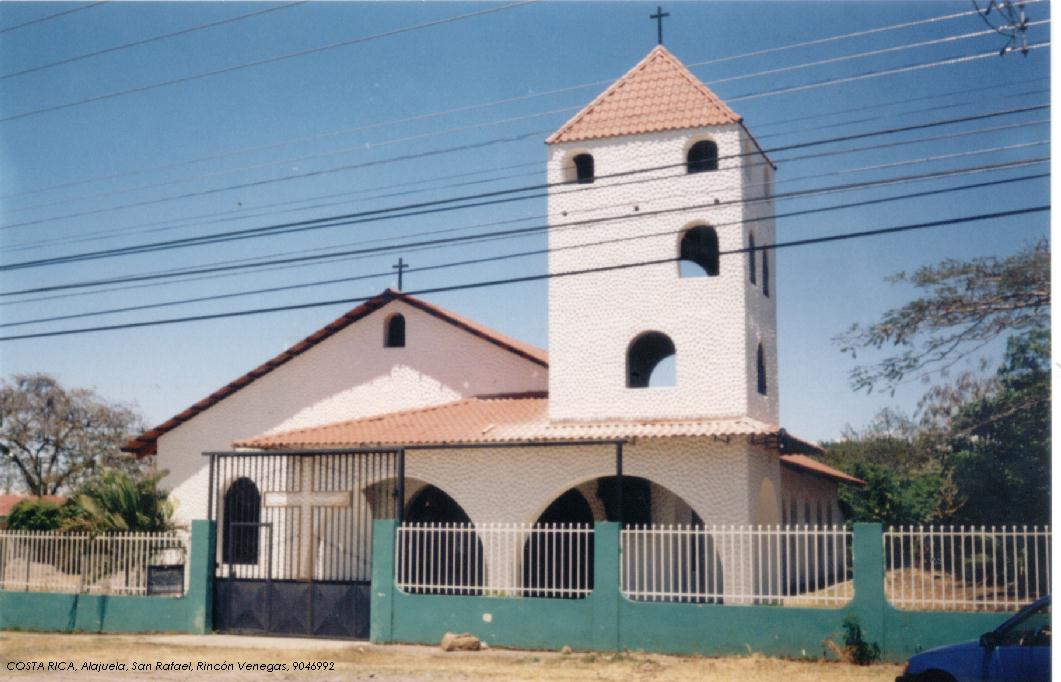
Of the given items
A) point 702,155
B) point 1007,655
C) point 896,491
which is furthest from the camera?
point 896,491

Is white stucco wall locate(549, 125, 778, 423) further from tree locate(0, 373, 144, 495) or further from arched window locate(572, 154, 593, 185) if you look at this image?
tree locate(0, 373, 144, 495)

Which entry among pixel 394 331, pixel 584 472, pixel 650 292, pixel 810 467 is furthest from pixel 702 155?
pixel 810 467

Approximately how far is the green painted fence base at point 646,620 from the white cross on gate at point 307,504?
1.06 meters

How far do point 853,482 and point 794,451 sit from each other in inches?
467

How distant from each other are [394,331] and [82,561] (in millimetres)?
8471

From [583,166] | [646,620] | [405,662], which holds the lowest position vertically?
[405,662]

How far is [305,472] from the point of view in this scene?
62.2 ft

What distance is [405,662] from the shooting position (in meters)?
14.4

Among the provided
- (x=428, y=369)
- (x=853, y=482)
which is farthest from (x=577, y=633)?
(x=853, y=482)

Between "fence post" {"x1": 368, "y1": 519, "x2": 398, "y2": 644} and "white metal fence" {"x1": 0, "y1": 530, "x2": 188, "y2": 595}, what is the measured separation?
3.46 meters

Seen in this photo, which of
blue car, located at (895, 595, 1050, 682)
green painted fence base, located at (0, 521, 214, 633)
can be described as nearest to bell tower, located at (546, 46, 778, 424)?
green painted fence base, located at (0, 521, 214, 633)

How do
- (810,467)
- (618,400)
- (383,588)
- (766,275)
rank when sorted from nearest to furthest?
(383,588), (618,400), (766,275), (810,467)

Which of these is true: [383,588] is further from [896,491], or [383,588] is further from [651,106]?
[896,491]

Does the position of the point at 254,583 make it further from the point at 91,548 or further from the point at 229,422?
the point at 229,422
